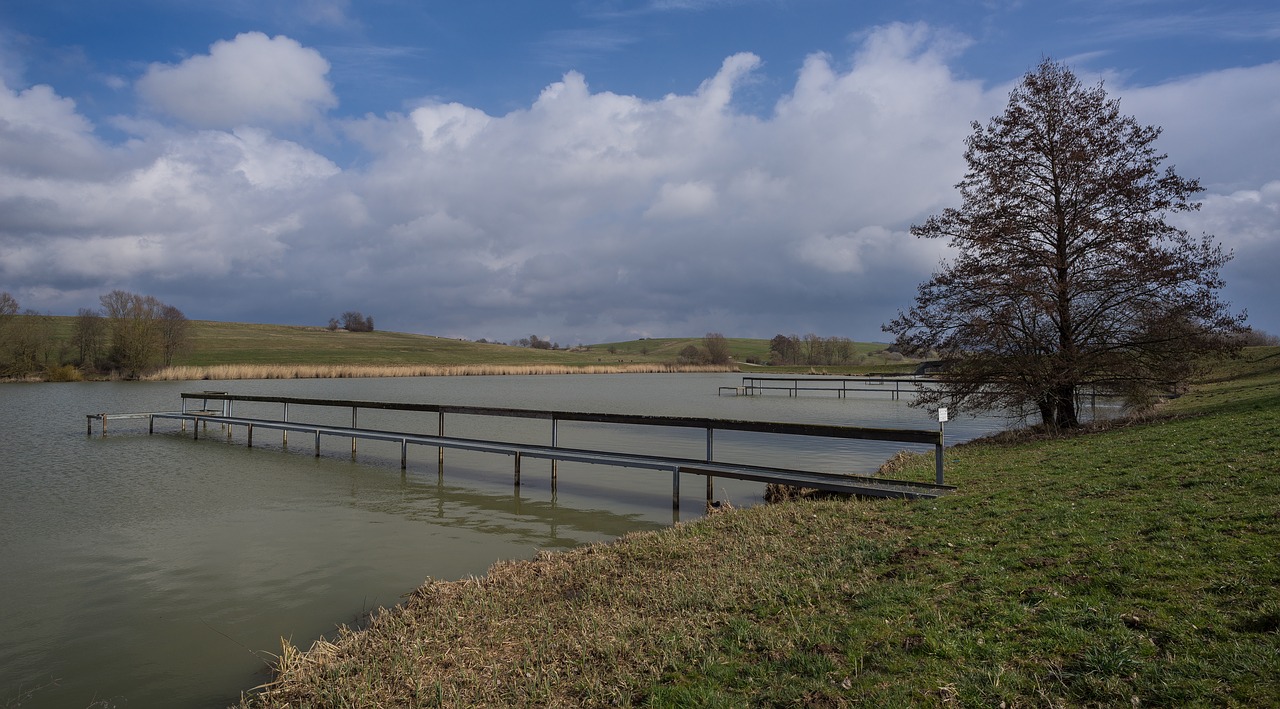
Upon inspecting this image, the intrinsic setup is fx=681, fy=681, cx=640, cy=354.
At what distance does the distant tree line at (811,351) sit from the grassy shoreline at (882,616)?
10509 centimetres

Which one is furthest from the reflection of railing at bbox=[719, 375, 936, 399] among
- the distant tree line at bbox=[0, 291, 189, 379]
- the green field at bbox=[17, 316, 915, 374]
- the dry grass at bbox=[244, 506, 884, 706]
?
the distant tree line at bbox=[0, 291, 189, 379]

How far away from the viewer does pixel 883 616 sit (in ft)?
15.6

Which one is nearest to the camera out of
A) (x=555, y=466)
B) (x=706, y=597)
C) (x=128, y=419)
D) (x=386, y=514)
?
(x=706, y=597)

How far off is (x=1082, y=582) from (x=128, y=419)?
102ft

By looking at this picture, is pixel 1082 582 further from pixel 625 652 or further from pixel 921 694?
pixel 625 652

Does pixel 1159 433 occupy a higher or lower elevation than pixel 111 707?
higher

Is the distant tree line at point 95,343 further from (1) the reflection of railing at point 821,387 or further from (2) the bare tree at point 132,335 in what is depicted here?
(1) the reflection of railing at point 821,387

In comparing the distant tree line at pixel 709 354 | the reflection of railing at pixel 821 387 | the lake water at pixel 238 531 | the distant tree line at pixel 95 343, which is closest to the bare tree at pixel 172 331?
the distant tree line at pixel 95 343

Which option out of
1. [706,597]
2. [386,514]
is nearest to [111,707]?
[706,597]

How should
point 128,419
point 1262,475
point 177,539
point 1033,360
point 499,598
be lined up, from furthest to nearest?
point 128,419 < point 1033,360 < point 177,539 < point 1262,475 < point 499,598

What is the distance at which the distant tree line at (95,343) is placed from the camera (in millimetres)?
49031

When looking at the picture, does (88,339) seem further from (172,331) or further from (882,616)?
(882,616)

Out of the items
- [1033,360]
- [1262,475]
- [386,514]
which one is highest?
[1033,360]

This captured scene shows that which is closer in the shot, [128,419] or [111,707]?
[111,707]
